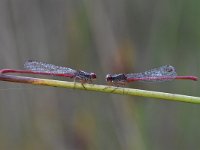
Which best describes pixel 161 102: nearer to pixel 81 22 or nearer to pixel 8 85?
pixel 81 22

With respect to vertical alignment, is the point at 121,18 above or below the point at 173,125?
above

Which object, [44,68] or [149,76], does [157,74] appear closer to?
[149,76]

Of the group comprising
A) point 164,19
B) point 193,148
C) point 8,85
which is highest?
point 164,19

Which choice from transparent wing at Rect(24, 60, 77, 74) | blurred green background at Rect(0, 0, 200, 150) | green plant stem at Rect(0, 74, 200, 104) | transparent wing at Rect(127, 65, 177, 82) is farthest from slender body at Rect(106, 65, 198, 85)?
blurred green background at Rect(0, 0, 200, 150)

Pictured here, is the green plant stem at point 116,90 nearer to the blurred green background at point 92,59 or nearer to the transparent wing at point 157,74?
the transparent wing at point 157,74

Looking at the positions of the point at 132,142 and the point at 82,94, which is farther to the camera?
the point at 82,94

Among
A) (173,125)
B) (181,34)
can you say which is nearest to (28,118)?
(173,125)

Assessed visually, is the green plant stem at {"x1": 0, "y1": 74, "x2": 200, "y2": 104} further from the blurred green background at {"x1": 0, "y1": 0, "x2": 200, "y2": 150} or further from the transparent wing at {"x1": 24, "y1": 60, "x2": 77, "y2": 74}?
the blurred green background at {"x1": 0, "y1": 0, "x2": 200, "y2": 150}

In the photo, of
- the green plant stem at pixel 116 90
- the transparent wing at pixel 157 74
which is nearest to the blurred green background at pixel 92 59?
the transparent wing at pixel 157 74
